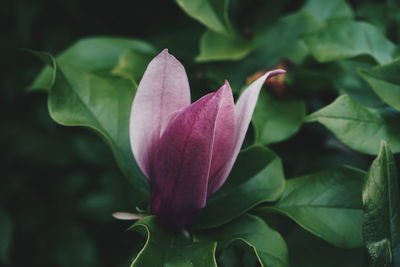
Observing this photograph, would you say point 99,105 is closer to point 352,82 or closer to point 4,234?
point 352,82

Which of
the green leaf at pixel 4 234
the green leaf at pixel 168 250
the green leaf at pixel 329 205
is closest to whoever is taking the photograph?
the green leaf at pixel 168 250

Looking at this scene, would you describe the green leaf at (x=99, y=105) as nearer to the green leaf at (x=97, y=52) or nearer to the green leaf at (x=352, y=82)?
the green leaf at (x=97, y=52)

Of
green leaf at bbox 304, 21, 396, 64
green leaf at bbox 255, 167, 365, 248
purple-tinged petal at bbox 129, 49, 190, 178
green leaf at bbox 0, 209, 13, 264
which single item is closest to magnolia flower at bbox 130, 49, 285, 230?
purple-tinged petal at bbox 129, 49, 190, 178

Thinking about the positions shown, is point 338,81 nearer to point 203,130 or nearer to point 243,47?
point 243,47

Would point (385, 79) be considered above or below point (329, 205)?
above

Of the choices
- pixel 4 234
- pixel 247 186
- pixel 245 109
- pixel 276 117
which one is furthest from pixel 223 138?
pixel 4 234

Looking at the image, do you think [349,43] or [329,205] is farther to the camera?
[349,43]

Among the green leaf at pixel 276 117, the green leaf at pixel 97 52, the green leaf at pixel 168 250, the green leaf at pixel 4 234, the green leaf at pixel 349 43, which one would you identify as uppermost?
the green leaf at pixel 349 43

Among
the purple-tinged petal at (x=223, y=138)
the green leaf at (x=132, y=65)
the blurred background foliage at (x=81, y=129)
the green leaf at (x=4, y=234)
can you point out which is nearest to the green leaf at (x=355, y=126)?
the purple-tinged petal at (x=223, y=138)
